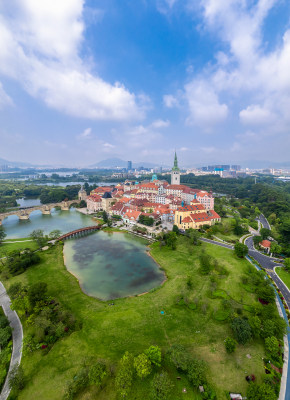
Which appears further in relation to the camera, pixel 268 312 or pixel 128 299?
pixel 128 299

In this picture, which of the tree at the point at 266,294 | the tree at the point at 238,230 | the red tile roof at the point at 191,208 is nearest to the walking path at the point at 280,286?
the tree at the point at 266,294

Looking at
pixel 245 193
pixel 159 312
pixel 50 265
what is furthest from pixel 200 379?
pixel 245 193

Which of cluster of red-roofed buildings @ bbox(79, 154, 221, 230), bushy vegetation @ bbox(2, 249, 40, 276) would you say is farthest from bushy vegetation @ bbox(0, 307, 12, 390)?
cluster of red-roofed buildings @ bbox(79, 154, 221, 230)

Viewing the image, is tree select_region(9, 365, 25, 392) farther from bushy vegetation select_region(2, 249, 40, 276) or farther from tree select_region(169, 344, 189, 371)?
bushy vegetation select_region(2, 249, 40, 276)

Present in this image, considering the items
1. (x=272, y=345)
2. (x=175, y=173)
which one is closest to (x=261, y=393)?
(x=272, y=345)

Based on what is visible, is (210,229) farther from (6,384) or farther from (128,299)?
(6,384)

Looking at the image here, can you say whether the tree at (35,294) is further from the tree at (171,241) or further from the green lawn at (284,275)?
the green lawn at (284,275)
